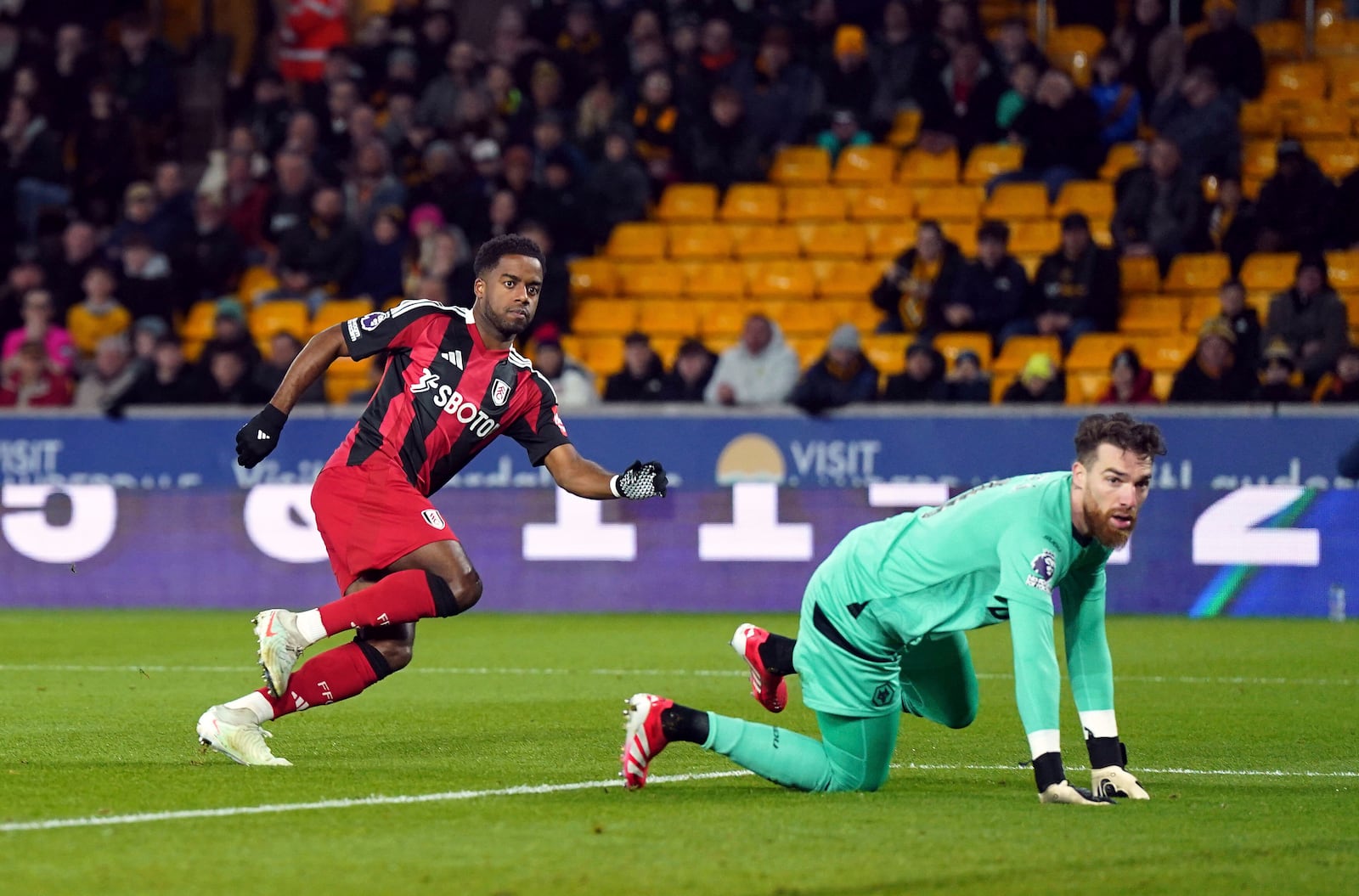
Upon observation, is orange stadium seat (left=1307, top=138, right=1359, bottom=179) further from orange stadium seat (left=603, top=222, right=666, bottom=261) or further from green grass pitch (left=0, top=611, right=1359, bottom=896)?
green grass pitch (left=0, top=611, right=1359, bottom=896)

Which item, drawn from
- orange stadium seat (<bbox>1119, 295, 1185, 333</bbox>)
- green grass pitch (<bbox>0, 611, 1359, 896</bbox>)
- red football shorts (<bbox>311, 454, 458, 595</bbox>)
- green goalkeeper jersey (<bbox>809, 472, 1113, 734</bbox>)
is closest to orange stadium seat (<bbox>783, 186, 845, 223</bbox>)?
orange stadium seat (<bbox>1119, 295, 1185, 333</bbox>)

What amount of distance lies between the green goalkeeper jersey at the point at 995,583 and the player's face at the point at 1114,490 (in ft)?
0.39

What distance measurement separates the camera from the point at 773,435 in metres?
17.2

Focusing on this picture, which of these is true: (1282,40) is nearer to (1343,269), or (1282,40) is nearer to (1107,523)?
(1343,269)

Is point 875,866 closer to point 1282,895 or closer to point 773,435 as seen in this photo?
point 1282,895

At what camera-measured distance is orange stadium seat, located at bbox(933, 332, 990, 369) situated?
1808cm

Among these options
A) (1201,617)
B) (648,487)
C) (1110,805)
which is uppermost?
(648,487)

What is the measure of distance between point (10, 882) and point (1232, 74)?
53.9ft

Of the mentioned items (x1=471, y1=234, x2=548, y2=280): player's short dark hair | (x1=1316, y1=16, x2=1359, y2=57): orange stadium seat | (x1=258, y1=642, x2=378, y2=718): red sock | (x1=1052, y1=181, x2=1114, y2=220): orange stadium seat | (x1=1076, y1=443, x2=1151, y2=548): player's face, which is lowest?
(x1=258, y1=642, x2=378, y2=718): red sock

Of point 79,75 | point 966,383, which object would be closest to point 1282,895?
point 966,383

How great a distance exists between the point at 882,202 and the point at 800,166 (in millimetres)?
1102

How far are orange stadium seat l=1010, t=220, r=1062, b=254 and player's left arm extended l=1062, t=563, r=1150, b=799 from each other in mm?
13015

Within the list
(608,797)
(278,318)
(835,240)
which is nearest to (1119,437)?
(608,797)

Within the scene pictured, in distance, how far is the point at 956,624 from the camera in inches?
251
